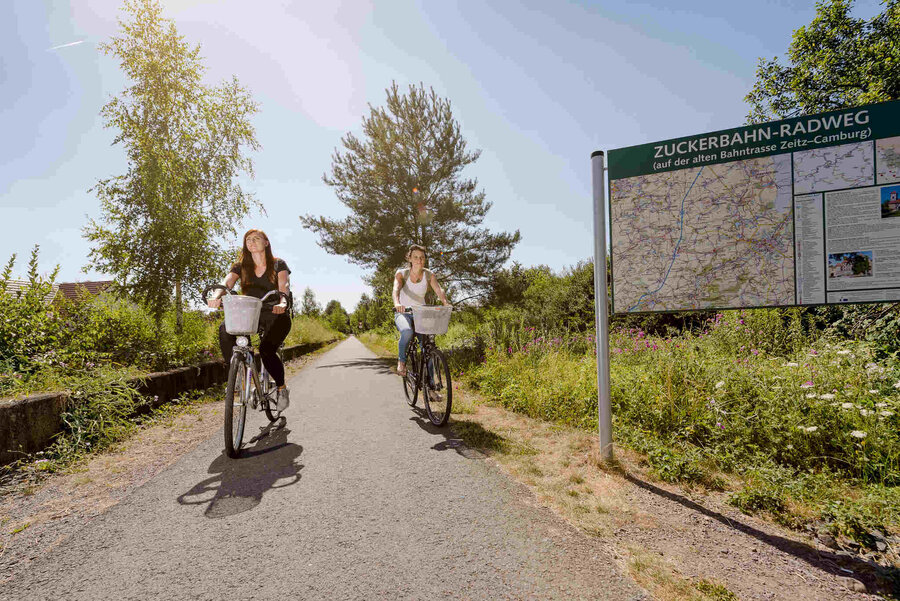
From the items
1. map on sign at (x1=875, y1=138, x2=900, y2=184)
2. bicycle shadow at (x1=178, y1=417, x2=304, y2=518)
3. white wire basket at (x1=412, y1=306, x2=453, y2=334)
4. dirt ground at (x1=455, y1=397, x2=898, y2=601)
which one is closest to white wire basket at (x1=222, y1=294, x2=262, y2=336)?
bicycle shadow at (x1=178, y1=417, x2=304, y2=518)

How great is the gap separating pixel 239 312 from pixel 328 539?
2.23m

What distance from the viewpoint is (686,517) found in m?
2.51

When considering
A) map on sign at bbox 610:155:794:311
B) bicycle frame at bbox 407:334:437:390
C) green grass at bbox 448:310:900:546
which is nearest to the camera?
green grass at bbox 448:310:900:546

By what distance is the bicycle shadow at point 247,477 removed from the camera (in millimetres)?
2777

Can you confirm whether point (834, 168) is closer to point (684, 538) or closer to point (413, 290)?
point (684, 538)

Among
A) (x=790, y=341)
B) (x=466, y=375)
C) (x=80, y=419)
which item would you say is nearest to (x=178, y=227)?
(x=80, y=419)

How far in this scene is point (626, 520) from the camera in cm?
246

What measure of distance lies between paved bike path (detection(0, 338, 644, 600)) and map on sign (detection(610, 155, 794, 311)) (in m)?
2.14

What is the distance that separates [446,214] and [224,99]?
8703 mm

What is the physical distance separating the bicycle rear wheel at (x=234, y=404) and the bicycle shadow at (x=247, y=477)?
150 mm

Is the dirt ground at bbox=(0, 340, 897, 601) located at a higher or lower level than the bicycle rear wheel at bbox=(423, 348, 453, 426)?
lower

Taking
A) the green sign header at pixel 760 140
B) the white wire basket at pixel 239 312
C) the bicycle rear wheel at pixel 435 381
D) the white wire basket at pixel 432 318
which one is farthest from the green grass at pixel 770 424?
the white wire basket at pixel 239 312

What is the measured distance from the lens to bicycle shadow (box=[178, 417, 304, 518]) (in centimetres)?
278

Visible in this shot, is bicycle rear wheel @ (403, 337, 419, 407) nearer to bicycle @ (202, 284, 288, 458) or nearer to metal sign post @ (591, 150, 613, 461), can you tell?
bicycle @ (202, 284, 288, 458)
